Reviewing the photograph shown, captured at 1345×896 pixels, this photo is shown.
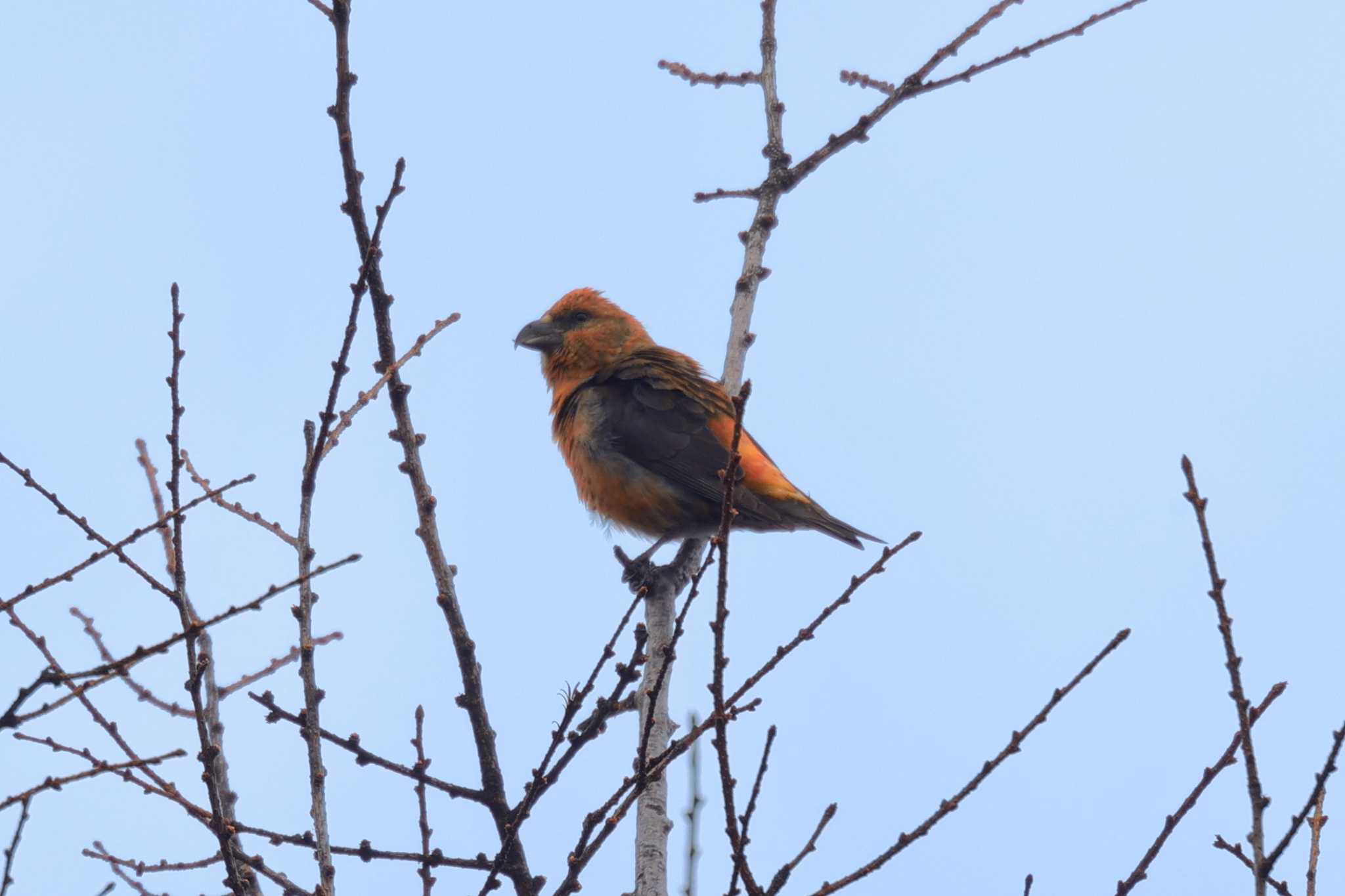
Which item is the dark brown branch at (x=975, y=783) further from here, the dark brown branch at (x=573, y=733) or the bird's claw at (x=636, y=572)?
the bird's claw at (x=636, y=572)

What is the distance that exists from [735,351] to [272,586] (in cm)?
346

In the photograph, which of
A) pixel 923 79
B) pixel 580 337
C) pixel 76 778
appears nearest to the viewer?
pixel 76 778

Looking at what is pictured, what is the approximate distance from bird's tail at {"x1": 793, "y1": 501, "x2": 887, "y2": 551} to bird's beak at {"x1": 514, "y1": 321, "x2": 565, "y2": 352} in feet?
6.72

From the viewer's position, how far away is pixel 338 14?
3129mm

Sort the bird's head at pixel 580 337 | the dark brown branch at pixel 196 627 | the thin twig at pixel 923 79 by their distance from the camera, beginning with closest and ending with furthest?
the dark brown branch at pixel 196 627
the thin twig at pixel 923 79
the bird's head at pixel 580 337

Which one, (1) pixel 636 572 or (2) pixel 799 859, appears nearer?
(2) pixel 799 859

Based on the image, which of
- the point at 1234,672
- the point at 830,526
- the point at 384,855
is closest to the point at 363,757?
the point at 384,855

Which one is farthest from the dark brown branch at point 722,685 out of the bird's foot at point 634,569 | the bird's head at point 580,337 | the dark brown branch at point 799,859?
the bird's head at point 580,337

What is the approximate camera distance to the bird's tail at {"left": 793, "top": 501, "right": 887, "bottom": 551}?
6.41 meters

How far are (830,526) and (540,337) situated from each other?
2.27m

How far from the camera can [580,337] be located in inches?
307

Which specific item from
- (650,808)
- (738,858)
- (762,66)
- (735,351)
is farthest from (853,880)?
(762,66)

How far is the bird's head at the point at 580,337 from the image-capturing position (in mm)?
7723

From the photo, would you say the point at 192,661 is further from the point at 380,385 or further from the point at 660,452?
the point at 660,452
